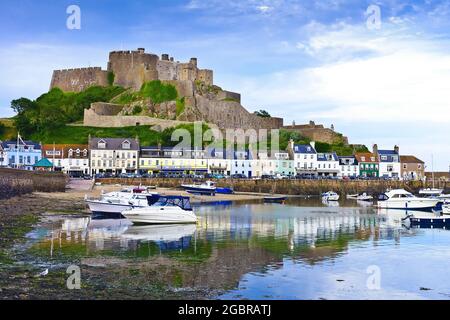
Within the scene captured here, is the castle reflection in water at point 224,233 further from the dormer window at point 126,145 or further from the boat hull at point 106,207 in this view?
the dormer window at point 126,145

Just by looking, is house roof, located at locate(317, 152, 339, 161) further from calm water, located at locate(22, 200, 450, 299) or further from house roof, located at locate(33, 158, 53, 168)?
calm water, located at locate(22, 200, 450, 299)

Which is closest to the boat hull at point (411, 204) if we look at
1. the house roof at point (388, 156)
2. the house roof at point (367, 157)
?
the house roof at point (367, 157)

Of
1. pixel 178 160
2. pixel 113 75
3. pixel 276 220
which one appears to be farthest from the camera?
pixel 113 75

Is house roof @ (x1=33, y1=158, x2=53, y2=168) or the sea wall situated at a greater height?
house roof @ (x1=33, y1=158, x2=53, y2=168)

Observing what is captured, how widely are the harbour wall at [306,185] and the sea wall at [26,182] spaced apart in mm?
14020

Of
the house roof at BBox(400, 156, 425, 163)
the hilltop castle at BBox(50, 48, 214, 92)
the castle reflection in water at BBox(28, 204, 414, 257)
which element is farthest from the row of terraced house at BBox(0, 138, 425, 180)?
the castle reflection in water at BBox(28, 204, 414, 257)

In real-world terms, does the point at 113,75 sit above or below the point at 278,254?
above

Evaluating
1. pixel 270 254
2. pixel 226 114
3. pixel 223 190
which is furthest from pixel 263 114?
pixel 270 254

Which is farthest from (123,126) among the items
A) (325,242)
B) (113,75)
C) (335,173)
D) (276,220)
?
(325,242)

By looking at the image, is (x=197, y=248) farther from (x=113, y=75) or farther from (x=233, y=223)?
(x=113, y=75)

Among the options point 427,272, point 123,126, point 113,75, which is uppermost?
point 113,75

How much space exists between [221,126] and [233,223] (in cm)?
5996

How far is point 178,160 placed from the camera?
7094cm

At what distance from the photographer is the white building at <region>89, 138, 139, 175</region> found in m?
68.8
